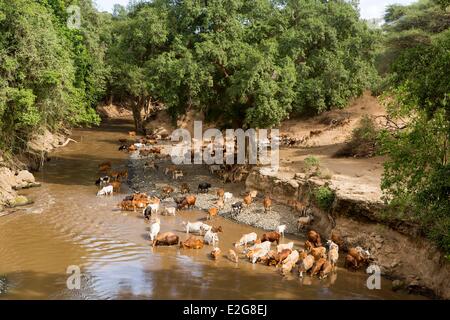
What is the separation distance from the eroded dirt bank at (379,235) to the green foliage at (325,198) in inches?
9.5

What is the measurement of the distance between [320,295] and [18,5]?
18.0m

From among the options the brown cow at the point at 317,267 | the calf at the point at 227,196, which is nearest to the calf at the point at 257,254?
the brown cow at the point at 317,267

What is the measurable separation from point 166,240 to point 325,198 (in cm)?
670

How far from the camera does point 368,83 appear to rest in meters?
38.0

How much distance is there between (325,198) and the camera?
60.5 feet

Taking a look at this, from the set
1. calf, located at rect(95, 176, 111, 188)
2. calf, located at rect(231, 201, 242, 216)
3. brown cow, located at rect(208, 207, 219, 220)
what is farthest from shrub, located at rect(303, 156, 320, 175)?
calf, located at rect(95, 176, 111, 188)

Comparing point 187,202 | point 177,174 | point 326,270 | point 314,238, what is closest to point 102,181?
point 177,174

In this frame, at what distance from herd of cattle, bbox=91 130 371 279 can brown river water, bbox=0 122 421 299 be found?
0.34 meters

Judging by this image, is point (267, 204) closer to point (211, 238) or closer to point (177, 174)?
point (211, 238)

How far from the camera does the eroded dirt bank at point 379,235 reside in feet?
44.5

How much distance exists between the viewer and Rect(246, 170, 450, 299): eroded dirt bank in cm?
1356

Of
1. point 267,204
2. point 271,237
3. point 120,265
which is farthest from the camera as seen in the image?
point 267,204
